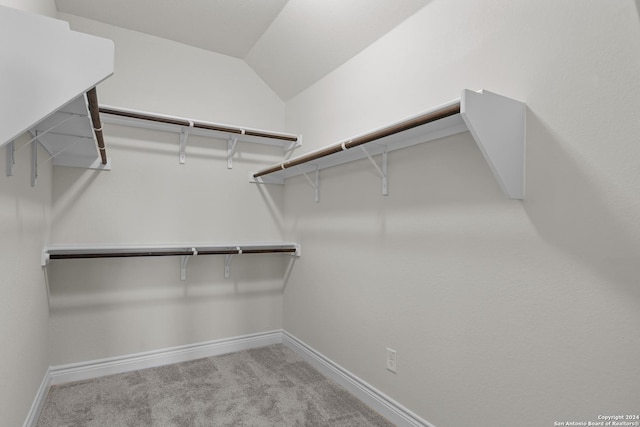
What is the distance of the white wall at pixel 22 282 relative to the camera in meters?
1.33

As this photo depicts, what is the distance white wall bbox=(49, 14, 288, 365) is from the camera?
92.5 inches

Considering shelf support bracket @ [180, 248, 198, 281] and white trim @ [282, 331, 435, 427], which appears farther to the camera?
shelf support bracket @ [180, 248, 198, 281]

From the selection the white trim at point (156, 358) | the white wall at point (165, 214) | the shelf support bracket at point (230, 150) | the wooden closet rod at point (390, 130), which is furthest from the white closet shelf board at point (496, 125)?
the white trim at point (156, 358)

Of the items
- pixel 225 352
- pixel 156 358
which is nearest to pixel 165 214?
pixel 156 358

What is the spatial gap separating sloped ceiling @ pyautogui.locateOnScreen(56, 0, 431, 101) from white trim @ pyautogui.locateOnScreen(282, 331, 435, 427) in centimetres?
195

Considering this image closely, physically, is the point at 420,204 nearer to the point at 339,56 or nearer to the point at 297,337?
the point at 339,56

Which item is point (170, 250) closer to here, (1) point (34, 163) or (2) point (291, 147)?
(1) point (34, 163)

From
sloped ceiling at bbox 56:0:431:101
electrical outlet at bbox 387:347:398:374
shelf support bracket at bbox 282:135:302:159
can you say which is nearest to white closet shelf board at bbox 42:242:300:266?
shelf support bracket at bbox 282:135:302:159

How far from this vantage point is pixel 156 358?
2.54 meters

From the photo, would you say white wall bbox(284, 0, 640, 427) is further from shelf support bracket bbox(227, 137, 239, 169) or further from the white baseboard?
shelf support bracket bbox(227, 137, 239, 169)

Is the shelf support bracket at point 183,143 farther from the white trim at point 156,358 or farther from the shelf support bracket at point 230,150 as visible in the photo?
the white trim at point 156,358

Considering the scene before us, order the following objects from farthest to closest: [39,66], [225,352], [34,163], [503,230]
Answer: [225,352], [34,163], [503,230], [39,66]

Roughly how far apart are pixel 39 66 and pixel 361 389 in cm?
204

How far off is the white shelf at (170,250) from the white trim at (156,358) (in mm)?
521
